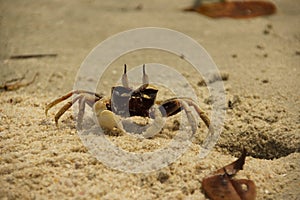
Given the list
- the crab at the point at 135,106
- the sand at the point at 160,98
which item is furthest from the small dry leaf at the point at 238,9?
the crab at the point at 135,106

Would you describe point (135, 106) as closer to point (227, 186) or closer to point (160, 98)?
point (160, 98)

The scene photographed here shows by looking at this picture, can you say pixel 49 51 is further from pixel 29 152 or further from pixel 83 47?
pixel 29 152

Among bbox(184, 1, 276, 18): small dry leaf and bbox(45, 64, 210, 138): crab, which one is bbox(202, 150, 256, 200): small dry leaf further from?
bbox(184, 1, 276, 18): small dry leaf

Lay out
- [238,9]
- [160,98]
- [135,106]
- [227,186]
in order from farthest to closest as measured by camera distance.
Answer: [238,9] → [160,98] → [135,106] → [227,186]

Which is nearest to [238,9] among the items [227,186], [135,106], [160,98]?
[160,98]

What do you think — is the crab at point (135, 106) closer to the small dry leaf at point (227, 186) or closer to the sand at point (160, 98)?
the sand at point (160, 98)

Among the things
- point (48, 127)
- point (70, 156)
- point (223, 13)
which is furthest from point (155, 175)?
point (223, 13)

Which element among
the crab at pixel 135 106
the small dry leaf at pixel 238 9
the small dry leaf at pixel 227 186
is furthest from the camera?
the small dry leaf at pixel 238 9
